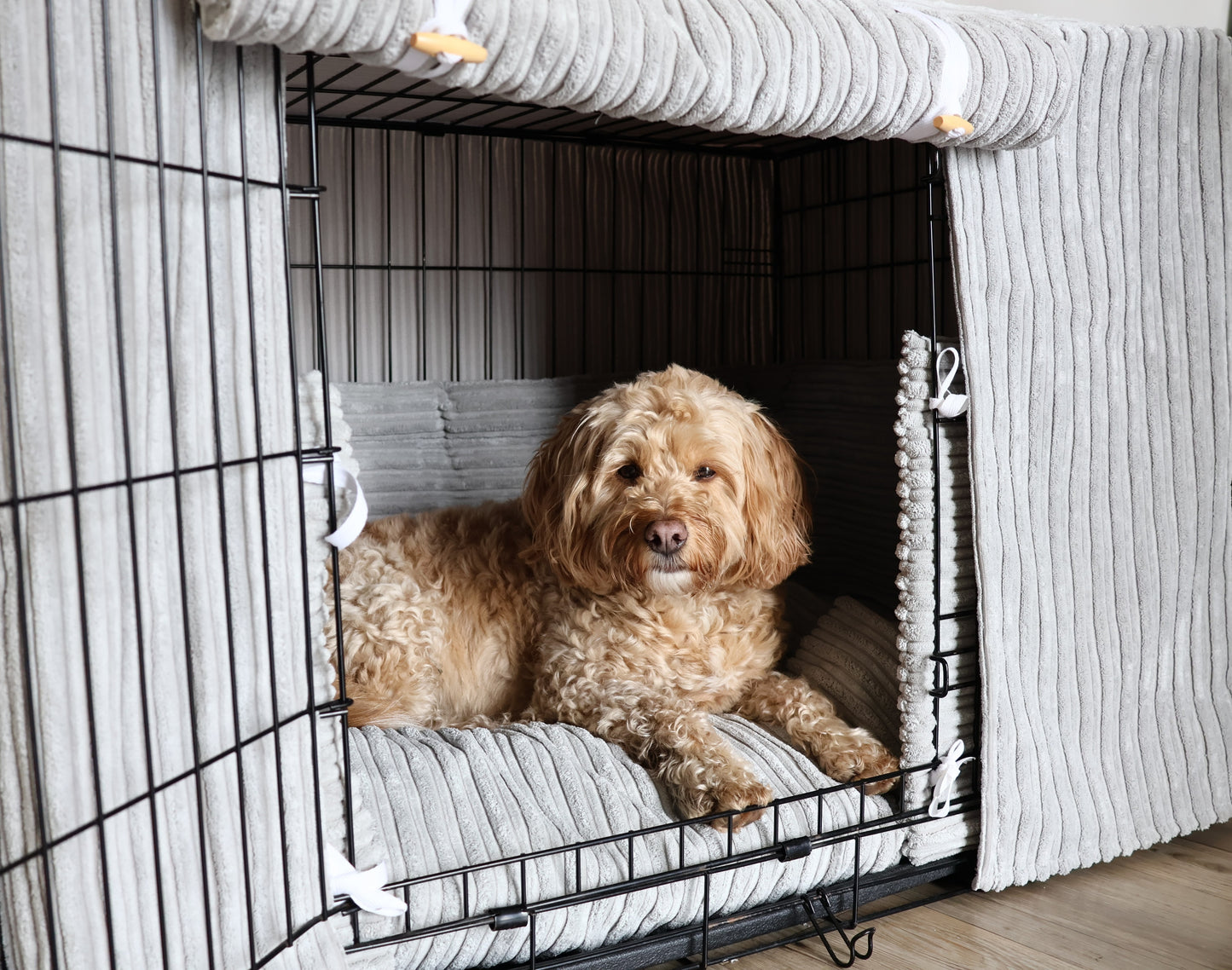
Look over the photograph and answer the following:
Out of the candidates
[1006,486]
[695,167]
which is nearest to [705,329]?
[695,167]

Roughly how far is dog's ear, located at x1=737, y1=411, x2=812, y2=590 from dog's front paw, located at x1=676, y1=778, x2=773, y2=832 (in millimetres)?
479

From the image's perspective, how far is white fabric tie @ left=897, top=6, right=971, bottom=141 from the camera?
186cm

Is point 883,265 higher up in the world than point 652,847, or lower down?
higher up

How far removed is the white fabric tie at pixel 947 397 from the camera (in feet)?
6.66

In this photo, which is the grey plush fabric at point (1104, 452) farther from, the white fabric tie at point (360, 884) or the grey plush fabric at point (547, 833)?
the white fabric tie at point (360, 884)

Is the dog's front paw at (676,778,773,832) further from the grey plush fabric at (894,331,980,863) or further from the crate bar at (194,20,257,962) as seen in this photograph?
the crate bar at (194,20,257,962)

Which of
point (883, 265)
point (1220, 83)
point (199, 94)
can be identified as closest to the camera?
point (199, 94)

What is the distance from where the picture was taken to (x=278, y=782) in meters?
1.51

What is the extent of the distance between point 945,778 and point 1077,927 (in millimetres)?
402

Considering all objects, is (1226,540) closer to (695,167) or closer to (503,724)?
(503,724)

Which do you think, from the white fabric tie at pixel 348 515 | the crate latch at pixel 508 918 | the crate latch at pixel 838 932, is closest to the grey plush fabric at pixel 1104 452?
the crate latch at pixel 838 932

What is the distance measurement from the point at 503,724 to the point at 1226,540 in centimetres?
165

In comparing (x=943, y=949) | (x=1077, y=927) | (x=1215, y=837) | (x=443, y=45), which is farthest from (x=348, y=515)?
(x=1215, y=837)

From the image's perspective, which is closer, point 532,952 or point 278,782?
point 278,782
